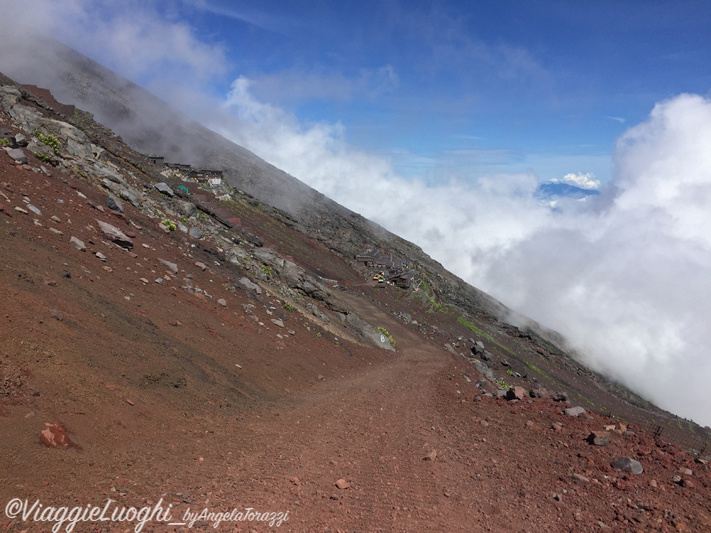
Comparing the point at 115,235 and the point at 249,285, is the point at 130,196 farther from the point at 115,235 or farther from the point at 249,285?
the point at 249,285

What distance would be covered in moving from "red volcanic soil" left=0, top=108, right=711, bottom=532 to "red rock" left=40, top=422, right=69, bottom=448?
0.12 ft

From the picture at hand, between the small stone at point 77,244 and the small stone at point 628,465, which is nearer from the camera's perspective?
the small stone at point 628,465

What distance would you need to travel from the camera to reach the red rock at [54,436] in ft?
18.8

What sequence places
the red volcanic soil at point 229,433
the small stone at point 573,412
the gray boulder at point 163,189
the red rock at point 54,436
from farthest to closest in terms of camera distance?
the gray boulder at point 163,189
the small stone at point 573,412
the red volcanic soil at point 229,433
the red rock at point 54,436

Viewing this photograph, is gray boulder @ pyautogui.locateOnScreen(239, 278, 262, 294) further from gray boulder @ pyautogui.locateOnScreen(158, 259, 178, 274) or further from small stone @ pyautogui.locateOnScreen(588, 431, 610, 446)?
small stone @ pyautogui.locateOnScreen(588, 431, 610, 446)

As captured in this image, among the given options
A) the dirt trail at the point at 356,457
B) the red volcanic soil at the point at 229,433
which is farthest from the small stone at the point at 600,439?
the dirt trail at the point at 356,457

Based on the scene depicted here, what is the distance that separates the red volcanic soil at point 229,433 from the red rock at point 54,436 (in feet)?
0.12

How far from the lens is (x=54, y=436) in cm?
586

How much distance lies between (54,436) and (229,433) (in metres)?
3.41

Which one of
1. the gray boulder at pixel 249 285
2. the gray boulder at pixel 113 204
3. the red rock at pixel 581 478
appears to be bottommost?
the gray boulder at pixel 249 285

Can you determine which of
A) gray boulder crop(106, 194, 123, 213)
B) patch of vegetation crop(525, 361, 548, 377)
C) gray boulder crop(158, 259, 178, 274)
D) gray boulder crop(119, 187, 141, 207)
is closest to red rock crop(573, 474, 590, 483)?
gray boulder crop(158, 259, 178, 274)

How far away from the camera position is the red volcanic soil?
598 cm

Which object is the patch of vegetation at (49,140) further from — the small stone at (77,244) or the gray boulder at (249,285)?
the gray boulder at (249,285)

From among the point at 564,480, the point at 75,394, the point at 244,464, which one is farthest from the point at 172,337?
the point at 564,480
